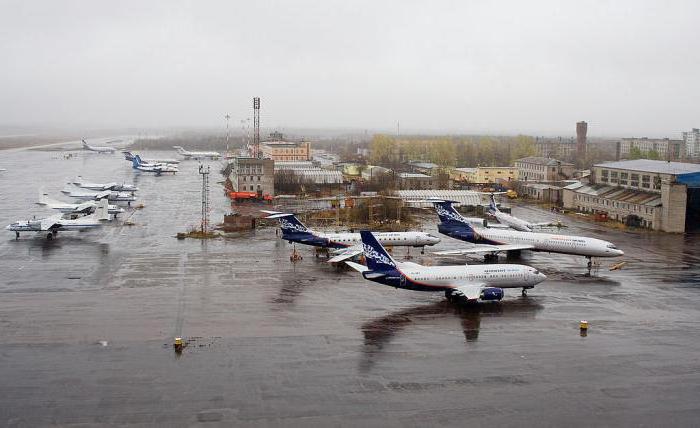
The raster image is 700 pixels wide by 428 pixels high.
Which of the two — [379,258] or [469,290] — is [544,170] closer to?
[469,290]

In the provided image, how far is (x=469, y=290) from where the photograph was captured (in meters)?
45.7

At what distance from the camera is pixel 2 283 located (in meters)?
51.2

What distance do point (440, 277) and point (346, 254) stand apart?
14184 millimetres

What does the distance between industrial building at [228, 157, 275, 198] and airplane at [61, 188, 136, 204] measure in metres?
17.6

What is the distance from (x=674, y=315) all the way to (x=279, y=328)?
26.3 meters

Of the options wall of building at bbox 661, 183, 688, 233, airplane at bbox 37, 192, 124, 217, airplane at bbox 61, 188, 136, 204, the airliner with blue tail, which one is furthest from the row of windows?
airplane at bbox 61, 188, 136, 204

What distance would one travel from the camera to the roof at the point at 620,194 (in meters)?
85.3

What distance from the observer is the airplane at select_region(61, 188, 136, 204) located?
103 metres

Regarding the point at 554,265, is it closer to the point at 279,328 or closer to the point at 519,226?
the point at 519,226

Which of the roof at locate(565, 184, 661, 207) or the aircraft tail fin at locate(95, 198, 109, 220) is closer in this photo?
the aircraft tail fin at locate(95, 198, 109, 220)

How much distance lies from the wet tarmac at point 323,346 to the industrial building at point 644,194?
20.8 meters

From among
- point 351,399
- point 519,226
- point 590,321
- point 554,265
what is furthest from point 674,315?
point 519,226

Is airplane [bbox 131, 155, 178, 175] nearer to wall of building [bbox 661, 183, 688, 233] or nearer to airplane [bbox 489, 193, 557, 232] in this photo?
airplane [bbox 489, 193, 557, 232]

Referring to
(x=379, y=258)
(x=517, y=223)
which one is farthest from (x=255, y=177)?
(x=379, y=258)
